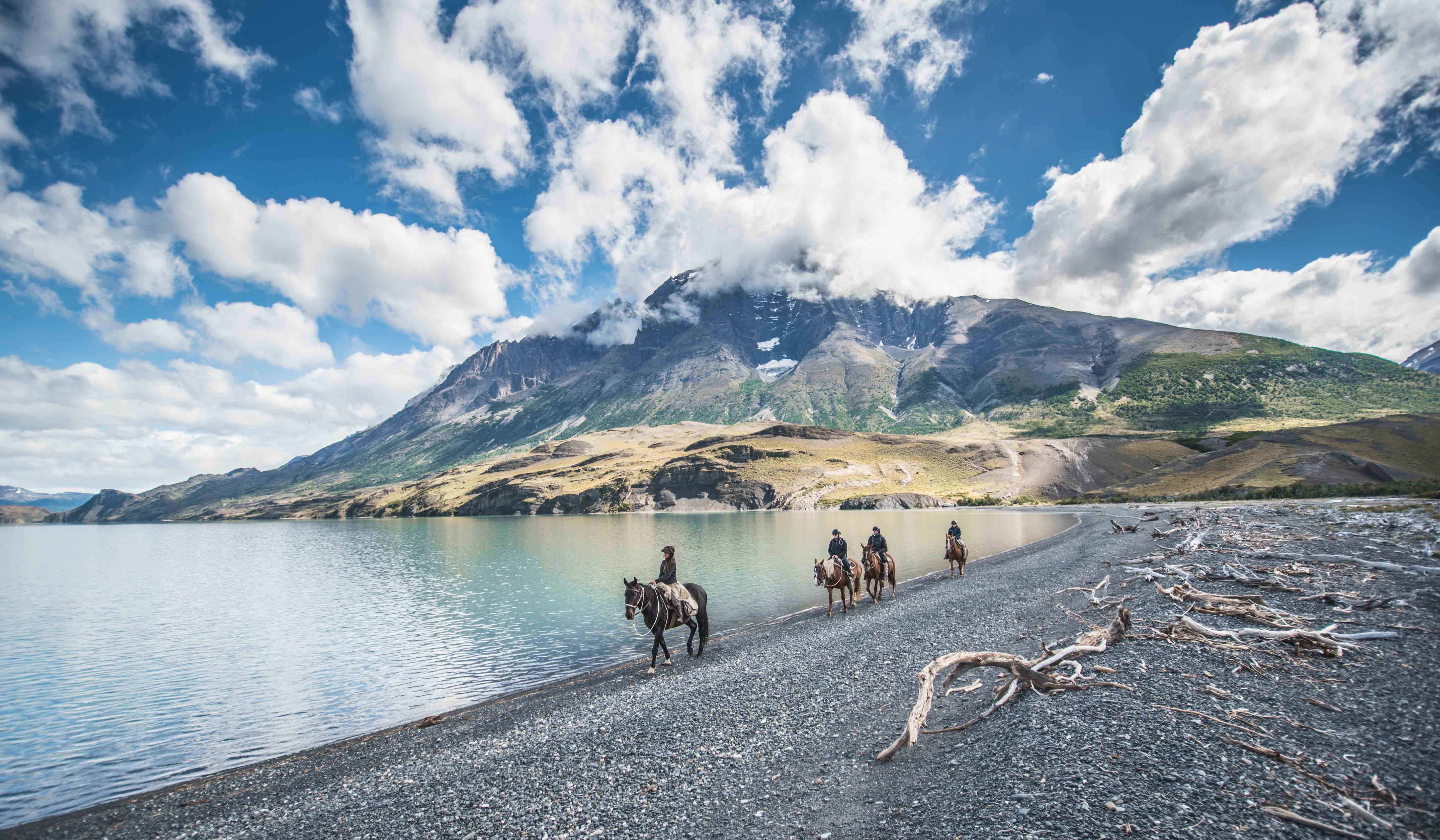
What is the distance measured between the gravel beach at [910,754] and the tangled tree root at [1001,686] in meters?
0.24

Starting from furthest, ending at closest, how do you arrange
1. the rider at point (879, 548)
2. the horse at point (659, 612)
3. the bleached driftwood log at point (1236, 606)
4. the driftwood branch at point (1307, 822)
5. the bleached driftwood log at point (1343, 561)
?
the rider at point (879, 548) < the bleached driftwood log at point (1343, 561) < the horse at point (659, 612) < the bleached driftwood log at point (1236, 606) < the driftwood branch at point (1307, 822)

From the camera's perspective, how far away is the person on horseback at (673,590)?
2011 cm

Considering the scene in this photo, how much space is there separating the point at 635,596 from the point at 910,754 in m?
10.4

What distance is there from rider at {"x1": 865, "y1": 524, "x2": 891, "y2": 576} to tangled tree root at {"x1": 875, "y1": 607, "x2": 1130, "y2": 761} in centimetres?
1778

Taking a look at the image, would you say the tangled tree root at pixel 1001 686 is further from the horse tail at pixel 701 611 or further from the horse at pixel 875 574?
the horse at pixel 875 574

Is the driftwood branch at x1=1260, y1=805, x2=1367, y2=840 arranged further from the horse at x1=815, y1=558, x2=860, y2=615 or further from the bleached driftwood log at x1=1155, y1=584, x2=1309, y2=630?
the horse at x1=815, y1=558, x2=860, y2=615

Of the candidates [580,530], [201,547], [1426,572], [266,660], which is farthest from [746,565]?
[201,547]

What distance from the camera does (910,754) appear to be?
1091 cm

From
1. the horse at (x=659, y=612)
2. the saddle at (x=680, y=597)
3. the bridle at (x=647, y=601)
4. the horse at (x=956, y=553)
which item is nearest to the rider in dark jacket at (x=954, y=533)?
the horse at (x=956, y=553)

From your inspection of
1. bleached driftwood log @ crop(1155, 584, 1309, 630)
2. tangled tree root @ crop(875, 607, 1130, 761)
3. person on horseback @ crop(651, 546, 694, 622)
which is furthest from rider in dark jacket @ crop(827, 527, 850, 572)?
tangled tree root @ crop(875, 607, 1130, 761)

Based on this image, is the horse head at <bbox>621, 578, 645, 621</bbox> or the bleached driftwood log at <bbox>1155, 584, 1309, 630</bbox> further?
the horse head at <bbox>621, 578, 645, 621</bbox>

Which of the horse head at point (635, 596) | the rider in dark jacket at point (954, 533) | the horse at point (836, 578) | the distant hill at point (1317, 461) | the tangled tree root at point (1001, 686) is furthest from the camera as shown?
the distant hill at point (1317, 461)

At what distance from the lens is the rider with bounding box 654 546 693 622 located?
794 inches

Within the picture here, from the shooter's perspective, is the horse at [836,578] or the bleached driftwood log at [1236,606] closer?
the bleached driftwood log at [1236,606]
